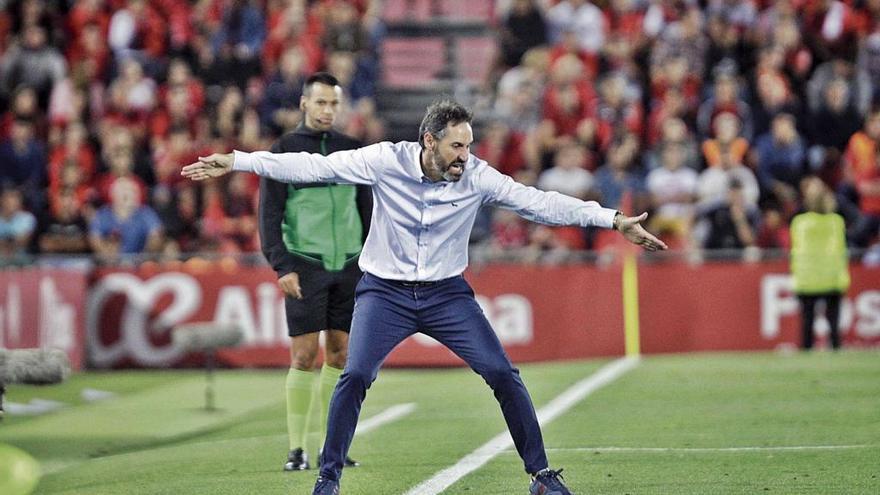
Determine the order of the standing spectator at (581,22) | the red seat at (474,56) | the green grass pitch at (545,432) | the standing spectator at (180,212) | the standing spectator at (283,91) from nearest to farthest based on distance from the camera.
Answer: the green grass pitch at (545,432)
the standing spectator at (180,212)
the standing spectator at (283,91)
the standing spectator at (581,22)
the red seat at (474,56)

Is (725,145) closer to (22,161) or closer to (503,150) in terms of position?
(503,150)

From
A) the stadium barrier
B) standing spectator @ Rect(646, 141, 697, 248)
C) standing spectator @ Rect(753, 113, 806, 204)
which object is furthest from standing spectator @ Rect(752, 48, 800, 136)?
the stadium barrier

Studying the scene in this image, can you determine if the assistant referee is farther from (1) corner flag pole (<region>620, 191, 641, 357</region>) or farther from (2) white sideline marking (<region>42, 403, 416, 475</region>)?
(1) corner flag pole (<region>620, 191, 641, 357</region>)

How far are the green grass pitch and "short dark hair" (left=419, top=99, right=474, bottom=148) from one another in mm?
2060

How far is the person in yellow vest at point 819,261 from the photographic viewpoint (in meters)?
18.8

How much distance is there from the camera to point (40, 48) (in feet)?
81.2

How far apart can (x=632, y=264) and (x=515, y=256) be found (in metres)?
1.35

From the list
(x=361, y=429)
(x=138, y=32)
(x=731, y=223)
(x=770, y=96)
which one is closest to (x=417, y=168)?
(x=361, y=429)

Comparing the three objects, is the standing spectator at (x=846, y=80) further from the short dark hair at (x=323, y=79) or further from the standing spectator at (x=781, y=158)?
the short dark hair at (x=323, y=79)

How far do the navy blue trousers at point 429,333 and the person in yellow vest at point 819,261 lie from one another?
35.8ft

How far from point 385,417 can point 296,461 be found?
11.3ft

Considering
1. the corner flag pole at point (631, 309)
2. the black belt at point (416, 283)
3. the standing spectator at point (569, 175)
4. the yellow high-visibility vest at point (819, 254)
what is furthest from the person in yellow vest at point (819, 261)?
the black belt at point (416, 283)

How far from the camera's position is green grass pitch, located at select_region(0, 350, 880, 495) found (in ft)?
31.6

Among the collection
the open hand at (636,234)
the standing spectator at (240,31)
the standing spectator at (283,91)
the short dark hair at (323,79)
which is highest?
the standing spectator at (240,31)
